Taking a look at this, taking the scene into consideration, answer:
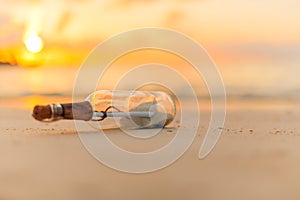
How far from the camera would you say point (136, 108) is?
1781 mm

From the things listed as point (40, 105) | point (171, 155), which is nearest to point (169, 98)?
point (171, 155)

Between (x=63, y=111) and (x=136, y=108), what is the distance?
1.50 ft

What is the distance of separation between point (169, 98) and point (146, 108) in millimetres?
92

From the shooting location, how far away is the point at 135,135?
5.30 feet

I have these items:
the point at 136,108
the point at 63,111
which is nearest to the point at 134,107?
the point at 136,108

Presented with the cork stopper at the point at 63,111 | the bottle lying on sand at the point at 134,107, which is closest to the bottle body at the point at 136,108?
the bottle lying on sand at the point at 134,107

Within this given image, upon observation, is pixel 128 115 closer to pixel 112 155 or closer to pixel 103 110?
pixel 103 110

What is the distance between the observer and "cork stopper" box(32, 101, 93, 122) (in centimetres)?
131

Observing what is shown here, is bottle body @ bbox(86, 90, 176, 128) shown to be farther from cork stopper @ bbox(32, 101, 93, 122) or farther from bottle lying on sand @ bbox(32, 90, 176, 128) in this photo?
cork stopper @ bbox(32, 101, 93, 122)

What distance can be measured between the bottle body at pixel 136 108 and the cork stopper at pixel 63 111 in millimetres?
171

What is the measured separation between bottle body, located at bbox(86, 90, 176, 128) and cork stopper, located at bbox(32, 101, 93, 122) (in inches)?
6.7

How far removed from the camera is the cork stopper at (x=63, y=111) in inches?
51.6

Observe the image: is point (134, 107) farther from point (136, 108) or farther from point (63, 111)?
point (63, 111)

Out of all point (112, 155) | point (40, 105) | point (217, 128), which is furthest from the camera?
point (217, 128)
